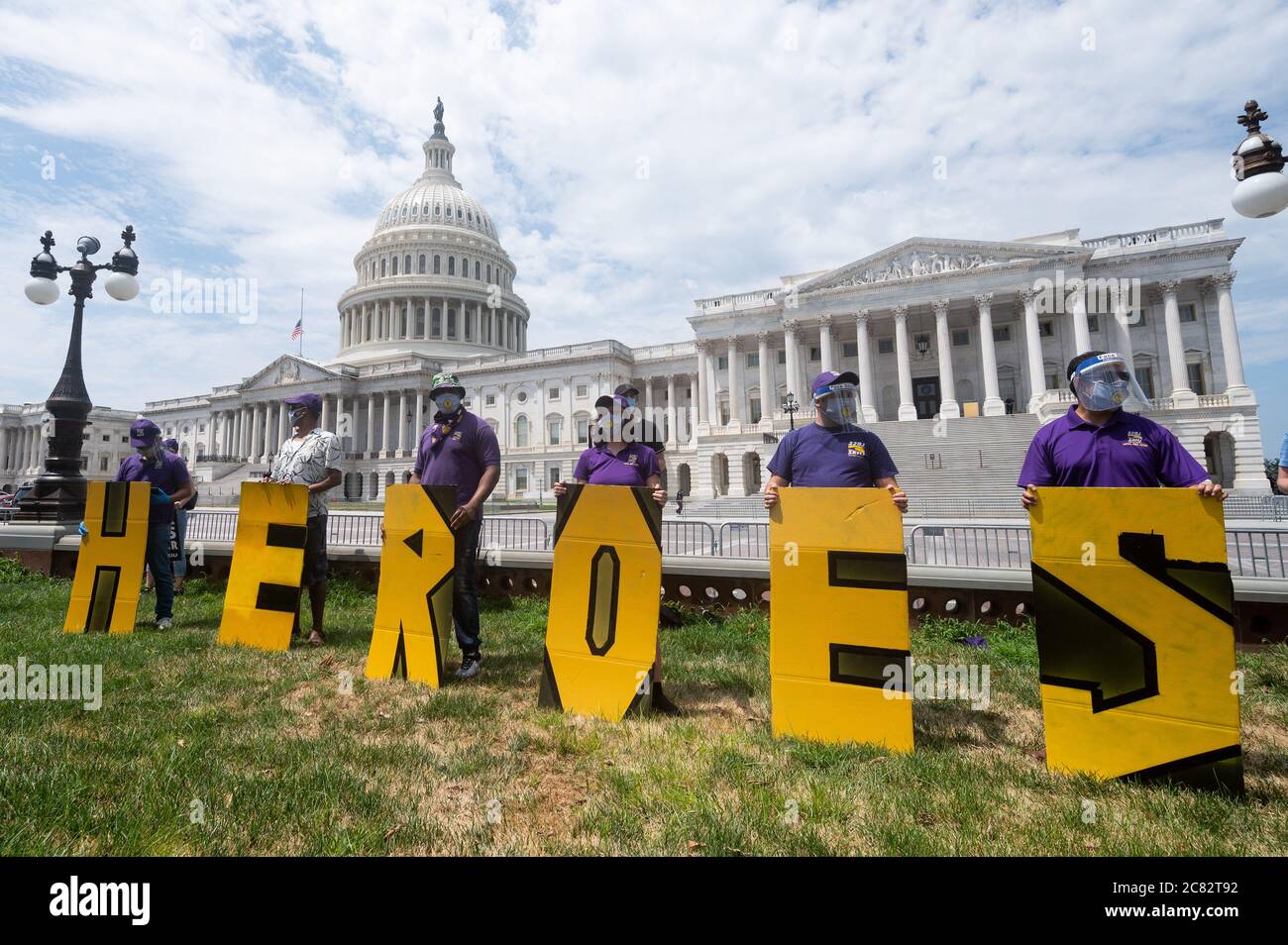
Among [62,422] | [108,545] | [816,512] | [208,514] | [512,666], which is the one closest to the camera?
[816,512]

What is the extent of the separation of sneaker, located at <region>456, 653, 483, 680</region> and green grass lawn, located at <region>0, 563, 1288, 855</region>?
0.35 m

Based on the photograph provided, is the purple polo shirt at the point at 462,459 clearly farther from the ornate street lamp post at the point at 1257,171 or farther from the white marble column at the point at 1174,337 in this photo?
the white marble column at the point at 1174,337

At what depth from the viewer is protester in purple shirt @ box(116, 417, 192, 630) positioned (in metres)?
7.73

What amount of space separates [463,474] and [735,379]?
5155cm

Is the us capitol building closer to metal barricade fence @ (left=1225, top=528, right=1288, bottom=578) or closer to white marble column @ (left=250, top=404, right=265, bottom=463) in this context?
white marble column @ (left=250, top=404, right=265, bottom=463)

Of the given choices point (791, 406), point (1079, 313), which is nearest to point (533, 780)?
point (791, 406)

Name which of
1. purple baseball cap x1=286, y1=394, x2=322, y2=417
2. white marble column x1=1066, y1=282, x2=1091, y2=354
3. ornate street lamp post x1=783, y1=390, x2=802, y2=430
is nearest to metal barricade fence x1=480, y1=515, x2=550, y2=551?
purple baseball cap x1=286, y1=394, x2=322, y2=417

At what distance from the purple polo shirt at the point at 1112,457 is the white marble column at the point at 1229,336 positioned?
51.2 m

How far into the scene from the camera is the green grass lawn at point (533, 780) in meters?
2.77

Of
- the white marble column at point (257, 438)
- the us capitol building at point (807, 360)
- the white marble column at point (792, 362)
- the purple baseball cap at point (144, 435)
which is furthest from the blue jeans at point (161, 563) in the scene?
the white marble column at point (257, 438)

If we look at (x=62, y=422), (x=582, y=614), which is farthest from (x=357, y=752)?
(x=62, y=422)

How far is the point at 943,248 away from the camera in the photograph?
46156 mm
